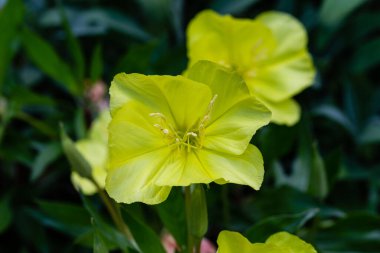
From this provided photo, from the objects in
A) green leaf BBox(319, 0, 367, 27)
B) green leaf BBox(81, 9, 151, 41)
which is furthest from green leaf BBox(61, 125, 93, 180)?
green leaf BBox(319, 0, 367, 27)

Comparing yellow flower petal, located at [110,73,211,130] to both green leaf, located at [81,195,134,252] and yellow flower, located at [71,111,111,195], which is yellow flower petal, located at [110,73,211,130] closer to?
green leaf, located at [81,195,134,252]

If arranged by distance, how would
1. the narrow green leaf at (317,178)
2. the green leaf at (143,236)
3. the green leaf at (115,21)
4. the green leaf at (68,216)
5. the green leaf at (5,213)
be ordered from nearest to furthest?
the green leaf at (143,236) → the narrow green leaf at (317,178) → the green leaf at (68,216) → the green leaf at (5,213) → the green leaf at (115,21)

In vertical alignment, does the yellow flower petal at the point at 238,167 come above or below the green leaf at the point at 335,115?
below

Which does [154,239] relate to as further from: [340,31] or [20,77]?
[340,31]

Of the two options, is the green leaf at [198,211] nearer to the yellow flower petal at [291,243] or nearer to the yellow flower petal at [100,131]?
the yellow flower petal at [291,243]

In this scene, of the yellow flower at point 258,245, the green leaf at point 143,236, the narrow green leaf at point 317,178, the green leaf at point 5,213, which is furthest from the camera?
the green leaf at point 5,213

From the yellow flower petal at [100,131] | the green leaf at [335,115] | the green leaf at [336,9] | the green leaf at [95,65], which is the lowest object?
the yellow flower petal at [100,131]

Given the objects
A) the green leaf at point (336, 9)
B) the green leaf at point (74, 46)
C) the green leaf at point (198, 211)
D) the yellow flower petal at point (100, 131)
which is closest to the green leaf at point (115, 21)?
the green leaf at point (74, 46)
